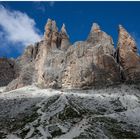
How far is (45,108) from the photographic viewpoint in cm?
11394

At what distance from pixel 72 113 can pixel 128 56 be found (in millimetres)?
43644

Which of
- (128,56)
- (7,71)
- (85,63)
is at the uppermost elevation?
(128,56)

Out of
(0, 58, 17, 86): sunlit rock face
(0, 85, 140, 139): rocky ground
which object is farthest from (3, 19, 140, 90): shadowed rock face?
(0, 58, 17, 86): sunlit rock face

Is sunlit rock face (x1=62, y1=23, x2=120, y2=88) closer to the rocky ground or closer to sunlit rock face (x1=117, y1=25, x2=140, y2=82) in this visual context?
sunlit rock face (x1=117, y1=25, x2=140, y2=82)

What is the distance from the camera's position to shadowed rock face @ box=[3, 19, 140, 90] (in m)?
136

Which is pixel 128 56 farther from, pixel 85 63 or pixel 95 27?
pixel 95 27

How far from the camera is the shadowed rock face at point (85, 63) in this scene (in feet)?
445

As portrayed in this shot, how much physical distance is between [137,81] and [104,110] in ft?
93.5

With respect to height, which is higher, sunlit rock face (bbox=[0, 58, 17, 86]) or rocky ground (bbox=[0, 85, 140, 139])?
sunlit rock face (bbox=[0, 58, 17, 86])

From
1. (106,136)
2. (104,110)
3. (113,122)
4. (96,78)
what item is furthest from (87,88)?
(106,136)

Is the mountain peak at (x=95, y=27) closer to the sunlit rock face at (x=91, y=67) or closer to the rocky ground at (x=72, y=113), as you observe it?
the sunlit rock face at (x=91, y=67)

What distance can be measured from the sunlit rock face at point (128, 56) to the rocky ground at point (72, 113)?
23.4 feet

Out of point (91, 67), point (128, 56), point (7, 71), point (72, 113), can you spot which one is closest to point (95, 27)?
point (128, 56)

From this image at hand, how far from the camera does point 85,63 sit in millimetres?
137500
